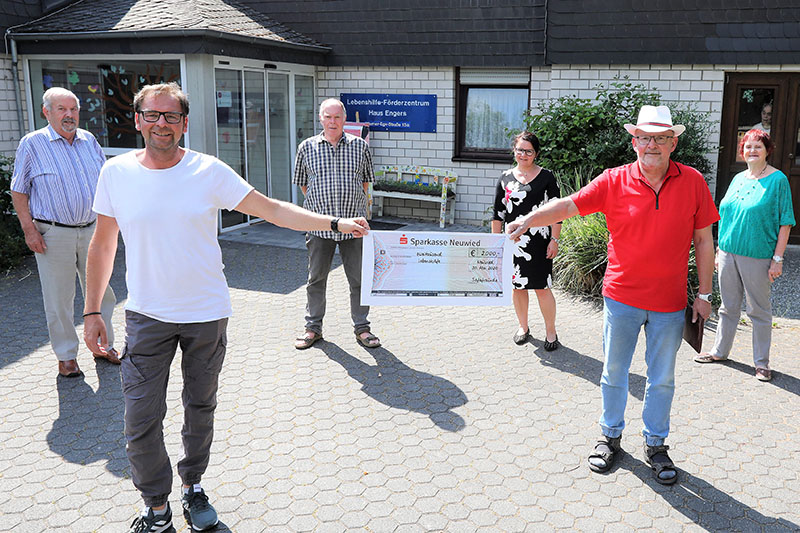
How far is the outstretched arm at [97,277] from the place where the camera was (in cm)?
352

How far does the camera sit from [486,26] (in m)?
12.1

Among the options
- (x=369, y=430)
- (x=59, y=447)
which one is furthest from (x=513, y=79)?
(x=59, y=447)

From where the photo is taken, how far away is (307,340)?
6.34m

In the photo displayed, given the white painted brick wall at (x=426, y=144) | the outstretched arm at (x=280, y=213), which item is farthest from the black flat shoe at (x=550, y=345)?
the white painted brick wall at (x=426, y=144)

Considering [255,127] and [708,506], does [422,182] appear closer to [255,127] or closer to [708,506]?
[255,127]

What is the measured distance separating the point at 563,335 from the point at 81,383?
13.6 feet

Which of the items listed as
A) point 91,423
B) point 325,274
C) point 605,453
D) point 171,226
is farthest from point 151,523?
point 325,274

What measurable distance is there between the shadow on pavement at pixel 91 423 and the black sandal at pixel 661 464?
3.04 m

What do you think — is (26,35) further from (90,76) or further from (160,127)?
(160,127)

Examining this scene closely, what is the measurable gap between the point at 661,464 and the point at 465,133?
9.39 m

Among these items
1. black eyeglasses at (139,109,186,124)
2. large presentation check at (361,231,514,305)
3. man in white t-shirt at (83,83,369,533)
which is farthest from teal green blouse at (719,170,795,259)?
black eyeglasses at (139,109,186,124)

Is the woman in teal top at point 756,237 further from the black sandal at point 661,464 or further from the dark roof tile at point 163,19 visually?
the dark roof tile at point 163,19

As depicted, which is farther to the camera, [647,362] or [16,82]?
[16,82]

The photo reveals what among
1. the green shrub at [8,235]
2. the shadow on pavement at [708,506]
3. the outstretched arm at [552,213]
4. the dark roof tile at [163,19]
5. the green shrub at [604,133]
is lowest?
the shadow on pavement at [708,506]
